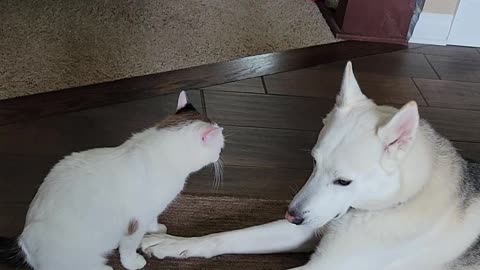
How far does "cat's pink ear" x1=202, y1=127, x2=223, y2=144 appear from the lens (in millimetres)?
1517

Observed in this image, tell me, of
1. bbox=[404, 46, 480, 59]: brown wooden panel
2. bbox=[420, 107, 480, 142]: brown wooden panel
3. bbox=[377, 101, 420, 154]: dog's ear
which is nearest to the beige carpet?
bbox=[404, 46, 480, 59]: brown wooden panel

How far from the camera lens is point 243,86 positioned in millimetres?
2525

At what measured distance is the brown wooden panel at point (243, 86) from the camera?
2490 millimetres

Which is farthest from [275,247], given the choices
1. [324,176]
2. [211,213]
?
[324,176]

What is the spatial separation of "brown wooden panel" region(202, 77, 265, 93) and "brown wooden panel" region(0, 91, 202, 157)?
0.56ft

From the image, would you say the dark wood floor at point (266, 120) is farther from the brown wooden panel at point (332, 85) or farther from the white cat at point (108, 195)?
the white cat at point (108, 195)

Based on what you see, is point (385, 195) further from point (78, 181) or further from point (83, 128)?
point (83, 128)

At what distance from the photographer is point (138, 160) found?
1488 millimetres

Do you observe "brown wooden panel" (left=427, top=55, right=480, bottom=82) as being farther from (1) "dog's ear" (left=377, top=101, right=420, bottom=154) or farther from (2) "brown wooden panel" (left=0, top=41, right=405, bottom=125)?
(1) "dog's ear" (left=377, top=101, right=420, bottom=154)

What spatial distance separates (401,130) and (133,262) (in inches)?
29.9

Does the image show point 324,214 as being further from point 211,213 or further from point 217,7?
point 217,7

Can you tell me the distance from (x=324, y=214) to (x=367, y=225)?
0.45ft

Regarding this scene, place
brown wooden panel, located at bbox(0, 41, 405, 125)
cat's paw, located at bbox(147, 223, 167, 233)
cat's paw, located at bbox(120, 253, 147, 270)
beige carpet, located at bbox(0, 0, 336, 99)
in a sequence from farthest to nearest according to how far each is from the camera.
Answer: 1. beige carpet, located at bbox(0, 0, 336, 99)
2. brown wooden panel, located at bbox(0, 41, 405, 125)
3. cat's paw, located at bbox(147, 223, 167, 233)
4. cat's paw, located at bbox(120, 253, 147, 270)

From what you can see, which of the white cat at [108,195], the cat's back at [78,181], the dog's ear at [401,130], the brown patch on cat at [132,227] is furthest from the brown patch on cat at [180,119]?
the dog's ear at [401,130]
